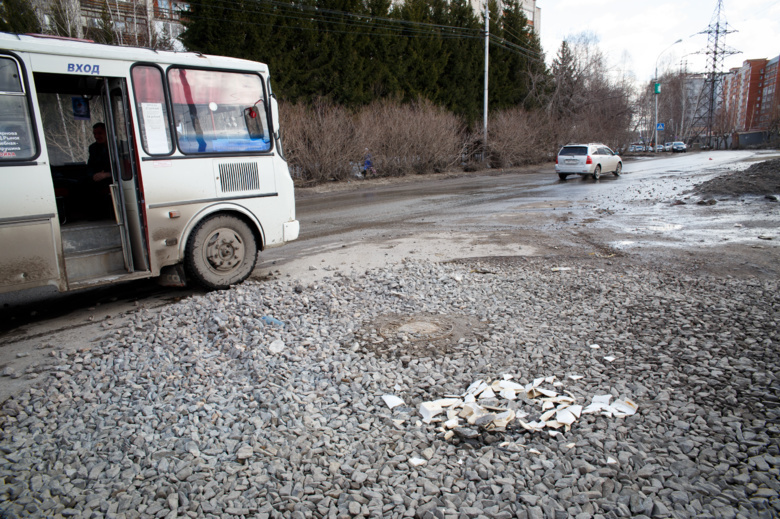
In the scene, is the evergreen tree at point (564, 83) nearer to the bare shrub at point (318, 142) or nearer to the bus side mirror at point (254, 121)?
the bare shrub at point (318, 142)

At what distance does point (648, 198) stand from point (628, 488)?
15.8 m

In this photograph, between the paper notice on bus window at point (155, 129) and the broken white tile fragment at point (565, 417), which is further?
the paper notice on bus window at point (155, 129)

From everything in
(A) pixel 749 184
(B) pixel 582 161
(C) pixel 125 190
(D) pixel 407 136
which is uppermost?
(D) pixel 407 136

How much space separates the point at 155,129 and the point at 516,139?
32877 mm

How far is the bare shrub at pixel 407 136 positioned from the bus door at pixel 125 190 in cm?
1935

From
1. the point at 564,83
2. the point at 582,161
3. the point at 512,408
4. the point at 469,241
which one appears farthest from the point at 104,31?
the point at 564,83

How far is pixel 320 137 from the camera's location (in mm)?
23219

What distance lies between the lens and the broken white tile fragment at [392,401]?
3.70 meters

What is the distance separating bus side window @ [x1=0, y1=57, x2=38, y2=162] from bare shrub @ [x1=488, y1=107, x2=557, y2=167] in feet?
107

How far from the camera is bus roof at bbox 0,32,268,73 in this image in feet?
17.2

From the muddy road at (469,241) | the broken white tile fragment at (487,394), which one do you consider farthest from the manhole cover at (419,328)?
the muddy road at (469,241)

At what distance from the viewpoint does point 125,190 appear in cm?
623

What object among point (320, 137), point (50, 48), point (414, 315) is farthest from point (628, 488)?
point (320, 137)

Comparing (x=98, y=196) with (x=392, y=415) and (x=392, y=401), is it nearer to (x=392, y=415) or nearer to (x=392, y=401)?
(x=392, y=401)
